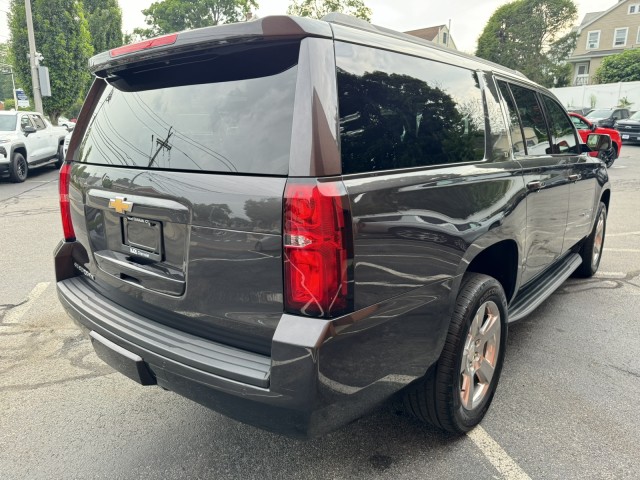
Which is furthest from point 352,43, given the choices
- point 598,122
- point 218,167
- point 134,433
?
point 598,122

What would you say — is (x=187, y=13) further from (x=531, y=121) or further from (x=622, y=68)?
(x=531, y=121)

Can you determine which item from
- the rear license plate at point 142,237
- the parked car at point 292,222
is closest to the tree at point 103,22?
the parked car at point 292,222

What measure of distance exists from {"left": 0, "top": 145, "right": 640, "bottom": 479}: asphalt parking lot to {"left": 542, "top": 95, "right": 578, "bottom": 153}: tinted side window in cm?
143

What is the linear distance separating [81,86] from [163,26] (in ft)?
104

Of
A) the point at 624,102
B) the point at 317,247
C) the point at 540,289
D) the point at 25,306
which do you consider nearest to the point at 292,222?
the point at 317,247

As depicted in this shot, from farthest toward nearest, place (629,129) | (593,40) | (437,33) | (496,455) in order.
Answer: (437,33)
(593,40)
(629,129)
(496,455)

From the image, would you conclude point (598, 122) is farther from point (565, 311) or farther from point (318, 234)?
point (318, 234)

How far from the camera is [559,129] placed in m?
3.96

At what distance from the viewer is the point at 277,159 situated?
5.73 ft

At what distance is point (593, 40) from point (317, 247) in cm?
5572

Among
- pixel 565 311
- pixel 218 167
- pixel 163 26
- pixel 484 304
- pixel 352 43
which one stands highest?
pixel 163 26

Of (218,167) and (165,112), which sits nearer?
(218,167)

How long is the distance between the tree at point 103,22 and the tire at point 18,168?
21421mm

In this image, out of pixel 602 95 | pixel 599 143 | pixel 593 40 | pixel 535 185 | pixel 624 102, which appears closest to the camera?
pixel 535 185
